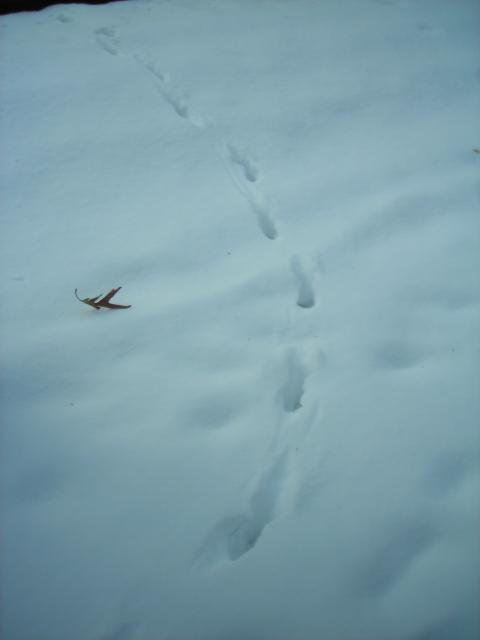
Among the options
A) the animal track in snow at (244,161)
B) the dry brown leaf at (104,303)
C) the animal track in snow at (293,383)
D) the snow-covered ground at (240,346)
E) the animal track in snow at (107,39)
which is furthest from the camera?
the animal track in snow at (107,39)

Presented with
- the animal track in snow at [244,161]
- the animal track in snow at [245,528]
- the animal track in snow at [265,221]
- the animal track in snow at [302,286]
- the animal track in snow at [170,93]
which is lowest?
the animal track in snow at [245,528]

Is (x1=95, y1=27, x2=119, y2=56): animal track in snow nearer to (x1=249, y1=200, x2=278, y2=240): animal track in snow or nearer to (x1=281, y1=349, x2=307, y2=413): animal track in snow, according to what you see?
(x1=249, y1=200, x2=278, y2=240): animal track in snow

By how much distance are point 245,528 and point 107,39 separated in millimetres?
2575

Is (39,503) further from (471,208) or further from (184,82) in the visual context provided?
(184,82)

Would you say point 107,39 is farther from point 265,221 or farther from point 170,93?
point 265,221

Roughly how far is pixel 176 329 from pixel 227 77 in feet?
5.15

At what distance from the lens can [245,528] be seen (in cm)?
100

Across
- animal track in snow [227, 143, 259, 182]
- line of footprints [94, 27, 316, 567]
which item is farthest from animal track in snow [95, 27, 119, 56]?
line of footprints [94, 27, 316, 567]

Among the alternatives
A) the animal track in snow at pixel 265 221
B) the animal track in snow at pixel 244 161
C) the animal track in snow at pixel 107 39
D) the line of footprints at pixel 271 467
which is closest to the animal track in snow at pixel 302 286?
the line of footprints at pixel 271 467

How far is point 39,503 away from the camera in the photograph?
102 centimetres

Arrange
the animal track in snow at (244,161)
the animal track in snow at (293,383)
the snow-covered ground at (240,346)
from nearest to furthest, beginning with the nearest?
the snow-covered ground at (240,346), the animal track in snow at (293,383), the animal track in snow at (244,161)

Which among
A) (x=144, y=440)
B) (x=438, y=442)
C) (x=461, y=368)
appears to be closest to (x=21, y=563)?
(x=144, y=440)

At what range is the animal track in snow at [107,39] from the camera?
2518mm

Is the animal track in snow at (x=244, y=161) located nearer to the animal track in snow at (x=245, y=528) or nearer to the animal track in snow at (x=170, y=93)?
the animal track in snow at (x=170, y=93)
